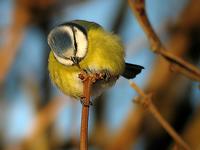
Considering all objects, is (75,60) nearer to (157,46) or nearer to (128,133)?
(157,46)

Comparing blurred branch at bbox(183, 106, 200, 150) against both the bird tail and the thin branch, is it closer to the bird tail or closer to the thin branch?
the bird tail

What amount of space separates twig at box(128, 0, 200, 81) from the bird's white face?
1.30 ft

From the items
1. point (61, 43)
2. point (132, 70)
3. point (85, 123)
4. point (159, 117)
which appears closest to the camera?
point (85, 123)

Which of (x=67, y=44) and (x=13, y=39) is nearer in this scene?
(x=67, y=44)

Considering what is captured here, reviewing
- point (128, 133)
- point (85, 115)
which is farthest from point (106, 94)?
point (85, 115)

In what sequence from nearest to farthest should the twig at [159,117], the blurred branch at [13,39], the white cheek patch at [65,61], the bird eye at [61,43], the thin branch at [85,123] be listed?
the thin branch at [85,123]
the twig at [159,117]
the bird eye at [61,43]
the white cheek patch at [65,61]
the blurred branch at [13,39]

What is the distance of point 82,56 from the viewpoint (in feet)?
5.82

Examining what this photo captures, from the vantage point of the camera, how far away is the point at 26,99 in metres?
2.70

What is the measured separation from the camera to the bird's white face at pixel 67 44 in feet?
5.39

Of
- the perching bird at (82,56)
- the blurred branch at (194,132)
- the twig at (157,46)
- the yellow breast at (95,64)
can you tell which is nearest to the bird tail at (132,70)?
the perching bird at (82,56)

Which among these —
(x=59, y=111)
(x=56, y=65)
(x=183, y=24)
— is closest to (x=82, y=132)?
(x=56, y=65)

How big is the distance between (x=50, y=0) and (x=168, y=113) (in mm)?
829

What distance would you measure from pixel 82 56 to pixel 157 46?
1.71 feet

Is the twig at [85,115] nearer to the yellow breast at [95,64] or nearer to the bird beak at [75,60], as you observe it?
the bird beak at [75,60]
